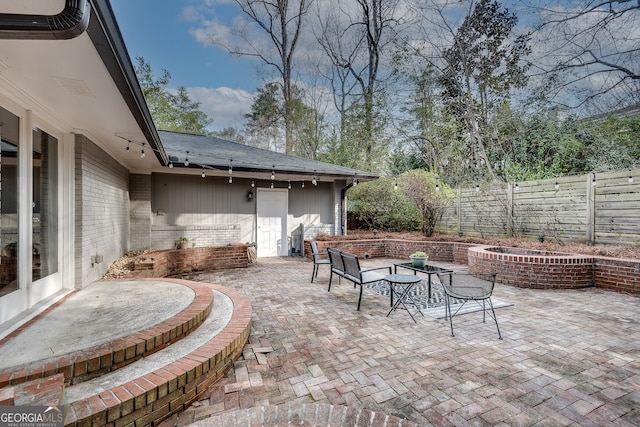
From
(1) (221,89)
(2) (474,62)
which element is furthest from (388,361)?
(1) (221,89)

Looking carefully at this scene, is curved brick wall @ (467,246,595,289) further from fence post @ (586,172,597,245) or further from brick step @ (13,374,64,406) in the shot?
brick step @ (13,374,64,406)

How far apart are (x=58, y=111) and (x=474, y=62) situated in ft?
44.6

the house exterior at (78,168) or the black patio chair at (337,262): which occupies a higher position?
the house exterior at (78,168)

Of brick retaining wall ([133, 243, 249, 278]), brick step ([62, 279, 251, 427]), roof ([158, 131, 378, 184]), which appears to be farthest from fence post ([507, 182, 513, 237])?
brick step ([62, 279, 251, 427])

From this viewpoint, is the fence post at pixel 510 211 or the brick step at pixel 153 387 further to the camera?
the fence post at pixel 510 211

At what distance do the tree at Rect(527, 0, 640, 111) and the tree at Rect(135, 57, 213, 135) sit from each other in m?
16.2

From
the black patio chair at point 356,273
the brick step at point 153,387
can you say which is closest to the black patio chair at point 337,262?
the black patio chair at point 356,273

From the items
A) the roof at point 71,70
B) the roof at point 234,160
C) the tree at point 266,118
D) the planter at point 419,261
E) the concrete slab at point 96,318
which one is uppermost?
the tree at point 266,118

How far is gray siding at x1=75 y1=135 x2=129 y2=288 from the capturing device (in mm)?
3963

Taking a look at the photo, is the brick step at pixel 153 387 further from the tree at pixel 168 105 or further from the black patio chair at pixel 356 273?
the tree at pixel 168 105

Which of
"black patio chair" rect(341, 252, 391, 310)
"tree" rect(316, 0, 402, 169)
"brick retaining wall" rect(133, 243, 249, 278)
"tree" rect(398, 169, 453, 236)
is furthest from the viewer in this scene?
"tree" rect(316, 0, 402, 169)

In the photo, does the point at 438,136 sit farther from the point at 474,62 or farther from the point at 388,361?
the point at 388,361

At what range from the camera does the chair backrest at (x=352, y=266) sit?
4.33m

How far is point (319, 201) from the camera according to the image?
9930mm
